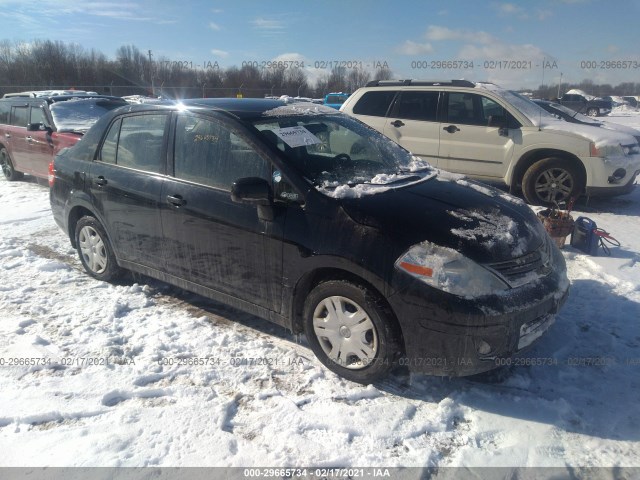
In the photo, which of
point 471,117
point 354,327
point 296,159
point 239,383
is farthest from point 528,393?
point 471,117

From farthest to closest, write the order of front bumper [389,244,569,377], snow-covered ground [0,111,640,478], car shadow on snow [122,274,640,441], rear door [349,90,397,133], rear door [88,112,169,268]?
rear door [349,90,397,133], rear door [88,112,169,268], car shadow on snow [122,274,640,441], front bumper [389,244,569,377], snow-covered ground [0,111,640,478]

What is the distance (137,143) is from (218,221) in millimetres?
1325

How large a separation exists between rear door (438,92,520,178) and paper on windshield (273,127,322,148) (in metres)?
4.86

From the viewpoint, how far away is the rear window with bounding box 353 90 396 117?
860 cm

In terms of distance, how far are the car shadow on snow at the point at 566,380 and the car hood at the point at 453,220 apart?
2.57 ft

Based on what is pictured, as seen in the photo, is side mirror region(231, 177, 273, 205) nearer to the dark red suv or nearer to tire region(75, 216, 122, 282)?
tire region(75, 216, 122, 282)

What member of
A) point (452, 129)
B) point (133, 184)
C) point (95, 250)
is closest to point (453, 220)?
point (133, 184)

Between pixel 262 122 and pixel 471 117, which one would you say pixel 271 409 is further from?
pixel 471 117

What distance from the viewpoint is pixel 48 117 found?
29.2 ft

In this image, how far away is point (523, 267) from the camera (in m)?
2.98

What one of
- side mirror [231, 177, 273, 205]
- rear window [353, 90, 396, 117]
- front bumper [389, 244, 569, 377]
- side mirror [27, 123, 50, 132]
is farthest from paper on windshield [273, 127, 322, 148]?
side mirror [27, 123, 50, 132]

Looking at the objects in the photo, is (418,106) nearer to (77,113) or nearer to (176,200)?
(176,200)

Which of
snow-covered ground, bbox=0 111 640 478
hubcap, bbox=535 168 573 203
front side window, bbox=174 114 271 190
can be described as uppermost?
front side window, bbox=174 114 271 190

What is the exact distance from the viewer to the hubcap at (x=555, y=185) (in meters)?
7.31
